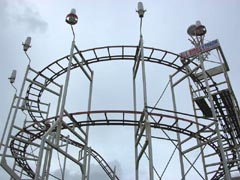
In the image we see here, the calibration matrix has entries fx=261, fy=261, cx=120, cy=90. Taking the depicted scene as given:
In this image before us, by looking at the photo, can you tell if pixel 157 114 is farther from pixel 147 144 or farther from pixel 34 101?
pixel 34 101

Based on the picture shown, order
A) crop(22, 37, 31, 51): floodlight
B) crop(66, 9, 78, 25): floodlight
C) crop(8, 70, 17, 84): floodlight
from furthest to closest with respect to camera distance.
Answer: crop(8, 70, 17, 84): floodlight → crop(22, 37, 31, 51): floodlight → crop(66, 9, 78, 25): floodlight

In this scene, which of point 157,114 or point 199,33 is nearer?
point 157,114

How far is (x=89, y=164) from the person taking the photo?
16719 mm

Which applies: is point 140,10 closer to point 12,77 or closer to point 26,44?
point 26,44

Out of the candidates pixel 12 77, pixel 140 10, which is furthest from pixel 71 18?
pixel 12 77

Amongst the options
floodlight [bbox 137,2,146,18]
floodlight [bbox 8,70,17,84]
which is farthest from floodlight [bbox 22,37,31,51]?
floodlight [bbox 137,2,146,18]

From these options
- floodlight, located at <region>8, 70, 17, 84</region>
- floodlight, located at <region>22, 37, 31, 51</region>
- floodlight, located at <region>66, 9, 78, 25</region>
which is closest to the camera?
floodlight, located at <region>66, 9, 78, 25</region>

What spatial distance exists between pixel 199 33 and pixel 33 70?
28.3 feet

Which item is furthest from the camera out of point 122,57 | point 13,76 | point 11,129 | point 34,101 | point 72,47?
point 13,76

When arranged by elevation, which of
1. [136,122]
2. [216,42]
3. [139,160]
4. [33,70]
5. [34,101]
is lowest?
[139,160]

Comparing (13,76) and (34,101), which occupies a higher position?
(13,76)

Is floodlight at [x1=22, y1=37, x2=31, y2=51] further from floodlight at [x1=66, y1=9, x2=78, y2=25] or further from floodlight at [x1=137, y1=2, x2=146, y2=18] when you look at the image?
floodlight at [x1=137, y1=2, x2=146, y2=18]

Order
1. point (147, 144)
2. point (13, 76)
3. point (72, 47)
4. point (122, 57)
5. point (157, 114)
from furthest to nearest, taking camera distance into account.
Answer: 1. point (13, 76)
2. point (122, 57)
3. point (72, 47)
4. point (157, 114)
5. point (147, 144)

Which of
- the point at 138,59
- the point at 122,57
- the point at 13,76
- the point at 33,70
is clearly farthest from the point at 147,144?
the point at 13,76
